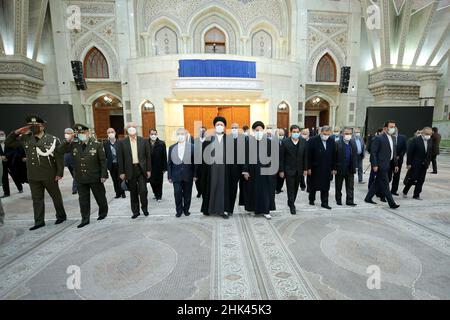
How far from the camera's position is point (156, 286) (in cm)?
207

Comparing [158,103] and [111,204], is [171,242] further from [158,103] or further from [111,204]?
[158,103]

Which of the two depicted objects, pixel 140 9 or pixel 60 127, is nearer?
pixel 60 127

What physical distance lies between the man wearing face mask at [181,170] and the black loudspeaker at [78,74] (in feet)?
41.2

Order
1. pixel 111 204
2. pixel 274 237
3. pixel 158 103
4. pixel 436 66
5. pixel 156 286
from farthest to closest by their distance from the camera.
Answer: pixel 436 66, pixel 158 103, pixel 111 204, pixel 274 237, pixel 156 286

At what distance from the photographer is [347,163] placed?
4.39 metres

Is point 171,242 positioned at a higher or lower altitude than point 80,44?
lower

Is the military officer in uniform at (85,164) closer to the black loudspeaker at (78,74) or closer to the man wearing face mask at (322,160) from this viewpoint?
the man wearing face mask at (322,160)

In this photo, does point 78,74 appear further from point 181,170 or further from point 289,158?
point 289,158

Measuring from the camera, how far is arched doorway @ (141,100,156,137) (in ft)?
42.7

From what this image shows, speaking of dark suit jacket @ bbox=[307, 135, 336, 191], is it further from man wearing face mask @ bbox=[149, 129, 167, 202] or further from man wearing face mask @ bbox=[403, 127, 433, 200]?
man wearing face mask @ bbox=[149, 129, 167, 202]

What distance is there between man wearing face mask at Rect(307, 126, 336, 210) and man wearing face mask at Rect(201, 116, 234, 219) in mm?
1687

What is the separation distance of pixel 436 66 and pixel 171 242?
18.9m

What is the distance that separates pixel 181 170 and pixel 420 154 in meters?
5.01
